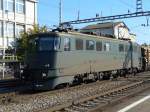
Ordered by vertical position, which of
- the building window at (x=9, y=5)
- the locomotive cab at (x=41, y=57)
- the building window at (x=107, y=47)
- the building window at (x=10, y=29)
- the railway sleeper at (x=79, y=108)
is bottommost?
the railway sleeper at (x=79, y=108)

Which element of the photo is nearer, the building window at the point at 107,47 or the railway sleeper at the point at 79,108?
the railway sleeper at the point at 79,108

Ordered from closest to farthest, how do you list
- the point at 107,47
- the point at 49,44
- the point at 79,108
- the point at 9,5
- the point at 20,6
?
1. the point at 79,108
2. the point at 49,44
3. the point at 107,47
4. the point at 9,5
5. the point at 20,6

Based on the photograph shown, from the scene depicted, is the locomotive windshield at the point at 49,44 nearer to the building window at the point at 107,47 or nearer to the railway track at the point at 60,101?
the railway track at the point at 60,101

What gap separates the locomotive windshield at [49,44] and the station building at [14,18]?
33.9m

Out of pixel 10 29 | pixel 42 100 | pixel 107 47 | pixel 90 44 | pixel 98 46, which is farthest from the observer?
pixel 10 29

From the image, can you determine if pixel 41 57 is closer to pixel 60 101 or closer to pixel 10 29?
pixel 60 101

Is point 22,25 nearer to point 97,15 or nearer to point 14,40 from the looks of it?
point 14,40

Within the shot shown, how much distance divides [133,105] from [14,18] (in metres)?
44.2

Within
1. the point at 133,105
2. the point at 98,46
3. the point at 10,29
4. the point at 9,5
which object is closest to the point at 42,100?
the point at 133,105

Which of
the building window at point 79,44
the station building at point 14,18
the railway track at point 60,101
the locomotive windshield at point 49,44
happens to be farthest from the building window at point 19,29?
the railway track at point 60,101

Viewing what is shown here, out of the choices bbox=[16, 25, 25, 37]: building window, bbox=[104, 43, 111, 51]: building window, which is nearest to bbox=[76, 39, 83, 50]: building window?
bbox=[104, 43, 111, 51]: building window

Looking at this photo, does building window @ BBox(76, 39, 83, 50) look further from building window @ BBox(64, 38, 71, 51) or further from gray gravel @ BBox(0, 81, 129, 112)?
gray gravel @ BBox(0, 81, 129, 112)

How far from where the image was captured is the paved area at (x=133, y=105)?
44.9 feet

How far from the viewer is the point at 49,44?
20906 mm
